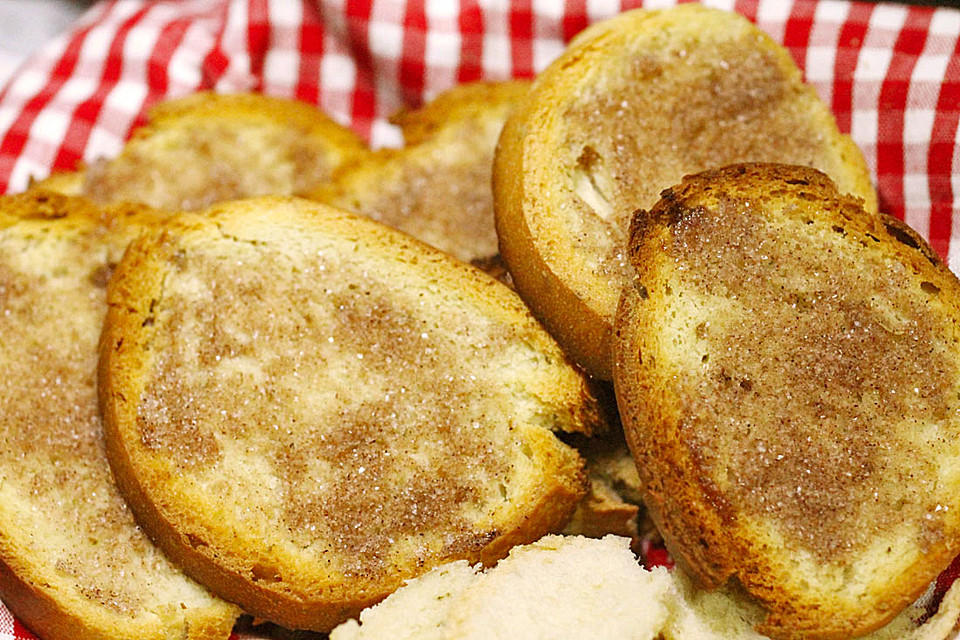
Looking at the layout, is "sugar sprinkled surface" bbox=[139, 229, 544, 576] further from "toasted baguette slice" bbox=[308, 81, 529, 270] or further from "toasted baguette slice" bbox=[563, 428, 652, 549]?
"toasted baguette slice" bbox=[308, 81, 529, 270]

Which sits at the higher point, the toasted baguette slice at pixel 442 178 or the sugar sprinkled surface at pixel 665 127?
the sugar sprinkled surface at pixel 665 127

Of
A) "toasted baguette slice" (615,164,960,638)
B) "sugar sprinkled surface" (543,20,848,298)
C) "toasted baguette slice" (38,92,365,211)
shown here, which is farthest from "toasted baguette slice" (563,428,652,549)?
"toasted baguette slice" (38,92,365,211)

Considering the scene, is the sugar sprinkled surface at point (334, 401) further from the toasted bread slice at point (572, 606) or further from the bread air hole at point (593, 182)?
the bread air hole at point (593, 182)

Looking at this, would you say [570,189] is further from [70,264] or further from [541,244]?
[70,264]

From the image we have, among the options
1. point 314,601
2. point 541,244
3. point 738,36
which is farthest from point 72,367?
point 738,36

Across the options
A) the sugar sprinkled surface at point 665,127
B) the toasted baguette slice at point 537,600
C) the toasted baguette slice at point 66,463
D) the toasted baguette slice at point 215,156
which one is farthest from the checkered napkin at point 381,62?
the toasted baguette slice at point 537,600

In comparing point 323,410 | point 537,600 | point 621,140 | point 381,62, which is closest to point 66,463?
point 323,410

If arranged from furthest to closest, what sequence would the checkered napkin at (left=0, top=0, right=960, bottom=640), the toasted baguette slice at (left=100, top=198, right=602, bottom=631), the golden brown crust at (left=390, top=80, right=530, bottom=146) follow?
the golden brown crust at (left=390, top=80, right=530, bottom=146), the checkered napkin at (left=0, top=0, right=960, bottom=640), the toasted baguette slice at (left=100, top=198, right=602, bottom=631)
